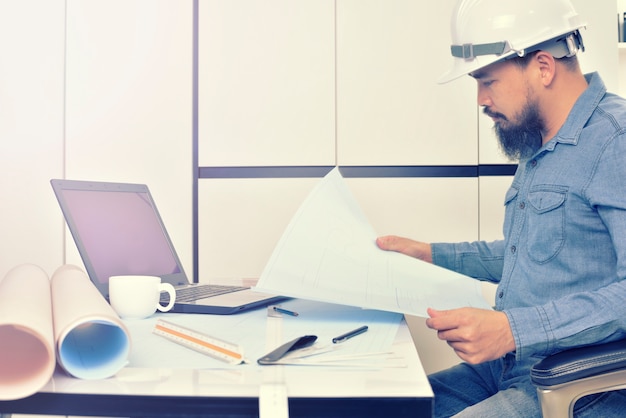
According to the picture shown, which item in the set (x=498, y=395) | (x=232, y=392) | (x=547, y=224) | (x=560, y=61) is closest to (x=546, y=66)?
(x=560, y=61)

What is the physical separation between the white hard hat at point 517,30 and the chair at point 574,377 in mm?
618

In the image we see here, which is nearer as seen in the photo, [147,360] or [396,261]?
[147,360]

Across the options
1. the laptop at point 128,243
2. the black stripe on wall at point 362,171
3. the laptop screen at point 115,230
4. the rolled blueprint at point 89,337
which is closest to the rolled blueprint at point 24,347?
the rolled blueprint at point 89,337

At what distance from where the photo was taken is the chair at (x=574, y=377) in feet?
2.82

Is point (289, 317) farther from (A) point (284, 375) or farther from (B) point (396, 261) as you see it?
(A) point (284, 375)

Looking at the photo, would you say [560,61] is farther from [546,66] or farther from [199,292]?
[199,292]

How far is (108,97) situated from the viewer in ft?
6.98

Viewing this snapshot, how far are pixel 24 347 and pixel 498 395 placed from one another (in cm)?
71

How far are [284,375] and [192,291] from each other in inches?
27.9

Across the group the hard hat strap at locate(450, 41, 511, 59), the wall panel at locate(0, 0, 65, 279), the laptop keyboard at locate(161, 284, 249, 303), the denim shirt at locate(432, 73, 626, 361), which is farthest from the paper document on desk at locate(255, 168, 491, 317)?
the wall panel at locate(0, 0, 65, 279)

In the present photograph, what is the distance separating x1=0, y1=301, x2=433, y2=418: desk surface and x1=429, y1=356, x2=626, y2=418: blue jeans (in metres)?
0.32

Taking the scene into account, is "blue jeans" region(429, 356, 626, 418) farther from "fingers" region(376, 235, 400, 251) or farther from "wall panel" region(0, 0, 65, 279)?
"wall panel" region(0, 0, 65, 279)

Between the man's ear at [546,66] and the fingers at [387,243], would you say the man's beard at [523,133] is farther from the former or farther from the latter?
the fingers at [387,243]

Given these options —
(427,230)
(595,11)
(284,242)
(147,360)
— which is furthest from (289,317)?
(595,11)
